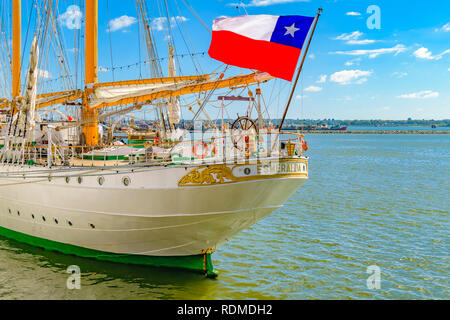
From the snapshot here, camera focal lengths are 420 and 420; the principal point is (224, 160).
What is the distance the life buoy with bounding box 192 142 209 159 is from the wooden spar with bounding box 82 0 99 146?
7.09m

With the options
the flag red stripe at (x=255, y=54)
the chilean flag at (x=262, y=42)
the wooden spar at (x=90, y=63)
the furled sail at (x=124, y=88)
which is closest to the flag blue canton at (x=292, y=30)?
the chilean flag at (x=262, y=42)

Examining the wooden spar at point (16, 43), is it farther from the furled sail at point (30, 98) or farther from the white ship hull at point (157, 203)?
the white ship hull at point (157, 203)

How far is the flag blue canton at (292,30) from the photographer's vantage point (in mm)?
11188

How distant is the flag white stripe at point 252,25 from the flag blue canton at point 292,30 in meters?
0.16

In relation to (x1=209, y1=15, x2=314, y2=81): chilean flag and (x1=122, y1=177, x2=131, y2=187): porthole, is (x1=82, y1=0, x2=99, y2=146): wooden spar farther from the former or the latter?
(x1=209, y1=15, x2=314, y2=81): chilean flag

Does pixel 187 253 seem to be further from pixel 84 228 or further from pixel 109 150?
pixel 109 150

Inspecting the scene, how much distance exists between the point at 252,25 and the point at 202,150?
398 centimetres

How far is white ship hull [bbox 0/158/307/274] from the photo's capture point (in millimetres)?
12609

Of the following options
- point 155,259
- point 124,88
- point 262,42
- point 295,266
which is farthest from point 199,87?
point 295,266

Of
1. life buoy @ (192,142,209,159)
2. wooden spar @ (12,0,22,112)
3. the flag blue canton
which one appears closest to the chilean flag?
the flag blue canton

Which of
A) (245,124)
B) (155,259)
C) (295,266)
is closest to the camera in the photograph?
(245,124)

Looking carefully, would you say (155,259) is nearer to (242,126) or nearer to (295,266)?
(295,266)

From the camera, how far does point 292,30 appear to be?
1125 centimetres
